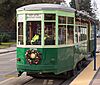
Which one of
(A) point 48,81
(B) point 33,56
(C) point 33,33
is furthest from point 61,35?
(A) point 48,81

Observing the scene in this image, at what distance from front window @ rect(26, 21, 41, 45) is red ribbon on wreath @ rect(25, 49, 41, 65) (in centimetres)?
35

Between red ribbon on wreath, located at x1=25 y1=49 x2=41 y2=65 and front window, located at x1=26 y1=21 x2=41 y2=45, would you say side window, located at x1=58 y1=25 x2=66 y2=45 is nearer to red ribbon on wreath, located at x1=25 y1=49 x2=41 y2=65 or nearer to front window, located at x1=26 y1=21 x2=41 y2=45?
front window, located at x1=26 y1=21 x2=41 y2=45

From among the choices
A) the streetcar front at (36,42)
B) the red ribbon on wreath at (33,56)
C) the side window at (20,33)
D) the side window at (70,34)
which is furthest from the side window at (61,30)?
the side window at (20,33)

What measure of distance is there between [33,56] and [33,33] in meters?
0.93

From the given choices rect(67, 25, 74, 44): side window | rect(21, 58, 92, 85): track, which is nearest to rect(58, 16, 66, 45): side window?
rect(67, 25, 74, 44): side window

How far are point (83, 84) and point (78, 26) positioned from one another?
428 cm

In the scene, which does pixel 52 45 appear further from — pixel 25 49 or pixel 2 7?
pixel 2 7

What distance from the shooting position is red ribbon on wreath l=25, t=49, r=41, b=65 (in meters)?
13.4

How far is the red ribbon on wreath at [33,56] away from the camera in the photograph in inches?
527

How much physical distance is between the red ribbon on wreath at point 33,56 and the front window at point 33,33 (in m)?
0.35

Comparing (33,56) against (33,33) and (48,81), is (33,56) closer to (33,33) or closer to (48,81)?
(33,33)

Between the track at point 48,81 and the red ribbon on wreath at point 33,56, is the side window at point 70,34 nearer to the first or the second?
the track at point 48,81

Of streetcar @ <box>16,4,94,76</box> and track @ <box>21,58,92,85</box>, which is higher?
streetcar @ <box>16,4,94,76</box>

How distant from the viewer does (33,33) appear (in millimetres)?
13844
